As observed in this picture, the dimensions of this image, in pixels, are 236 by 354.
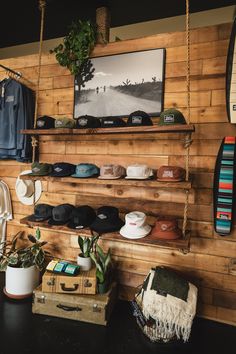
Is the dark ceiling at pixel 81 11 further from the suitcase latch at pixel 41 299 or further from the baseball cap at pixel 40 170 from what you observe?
the suitcase latch at pixel 41 299

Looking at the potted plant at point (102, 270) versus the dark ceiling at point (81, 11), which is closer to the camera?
the potted plant at point (102, 270)

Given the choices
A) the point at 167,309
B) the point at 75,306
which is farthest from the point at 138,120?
the point at 75,306

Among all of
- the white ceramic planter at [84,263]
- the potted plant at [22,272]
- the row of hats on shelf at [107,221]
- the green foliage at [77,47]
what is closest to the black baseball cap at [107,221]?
the row of hats on shelf at [107,221]

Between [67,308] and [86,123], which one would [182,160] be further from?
[67,308]

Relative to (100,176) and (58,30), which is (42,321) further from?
(58,30)

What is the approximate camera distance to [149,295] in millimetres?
1318

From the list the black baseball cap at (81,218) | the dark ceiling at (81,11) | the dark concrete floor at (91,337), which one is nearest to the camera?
the dark concrete floor at (91,337)

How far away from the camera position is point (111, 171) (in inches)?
59.0

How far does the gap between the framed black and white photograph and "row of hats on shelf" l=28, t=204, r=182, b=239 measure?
2.14 ft

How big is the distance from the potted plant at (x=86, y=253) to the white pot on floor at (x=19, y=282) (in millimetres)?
318

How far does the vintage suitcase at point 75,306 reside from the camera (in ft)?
4.61

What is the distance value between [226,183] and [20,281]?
4.47 feet

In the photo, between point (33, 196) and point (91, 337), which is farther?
point (33, 196)

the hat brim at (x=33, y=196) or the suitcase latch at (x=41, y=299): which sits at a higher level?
the hat brim at (x=33, y=196)
